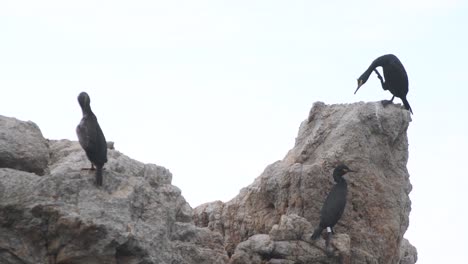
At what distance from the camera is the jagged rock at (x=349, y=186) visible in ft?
74.9

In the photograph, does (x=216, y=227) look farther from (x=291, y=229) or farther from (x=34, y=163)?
(x=34, y=163)

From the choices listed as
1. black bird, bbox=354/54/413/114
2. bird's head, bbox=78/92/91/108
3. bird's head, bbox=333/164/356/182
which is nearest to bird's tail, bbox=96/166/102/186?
bird's head, bbox=78/92/91/108

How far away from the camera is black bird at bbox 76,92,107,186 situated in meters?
18.8

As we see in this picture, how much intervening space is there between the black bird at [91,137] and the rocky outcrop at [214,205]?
321mm

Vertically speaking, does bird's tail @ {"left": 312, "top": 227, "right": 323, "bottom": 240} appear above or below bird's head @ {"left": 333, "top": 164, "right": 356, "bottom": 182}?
below

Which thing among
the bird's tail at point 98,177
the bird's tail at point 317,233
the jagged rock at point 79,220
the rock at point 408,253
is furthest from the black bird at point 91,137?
the rock at point 408,253

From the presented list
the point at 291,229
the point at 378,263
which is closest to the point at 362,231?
the point at 378,263

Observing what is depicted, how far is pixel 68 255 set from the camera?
1784 centimetres

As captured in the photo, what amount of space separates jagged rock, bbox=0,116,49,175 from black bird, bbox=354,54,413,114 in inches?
345

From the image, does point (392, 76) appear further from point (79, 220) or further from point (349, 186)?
point (79, 220)

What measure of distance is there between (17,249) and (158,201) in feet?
9.93

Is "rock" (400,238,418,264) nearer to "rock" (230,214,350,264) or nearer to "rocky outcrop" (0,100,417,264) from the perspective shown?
"rocky outcrop" (0,100,417,264)

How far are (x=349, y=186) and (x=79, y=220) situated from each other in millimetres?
7583

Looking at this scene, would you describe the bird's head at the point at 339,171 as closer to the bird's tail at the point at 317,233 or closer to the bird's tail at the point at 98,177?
the bird's tail at the point at 317,233
